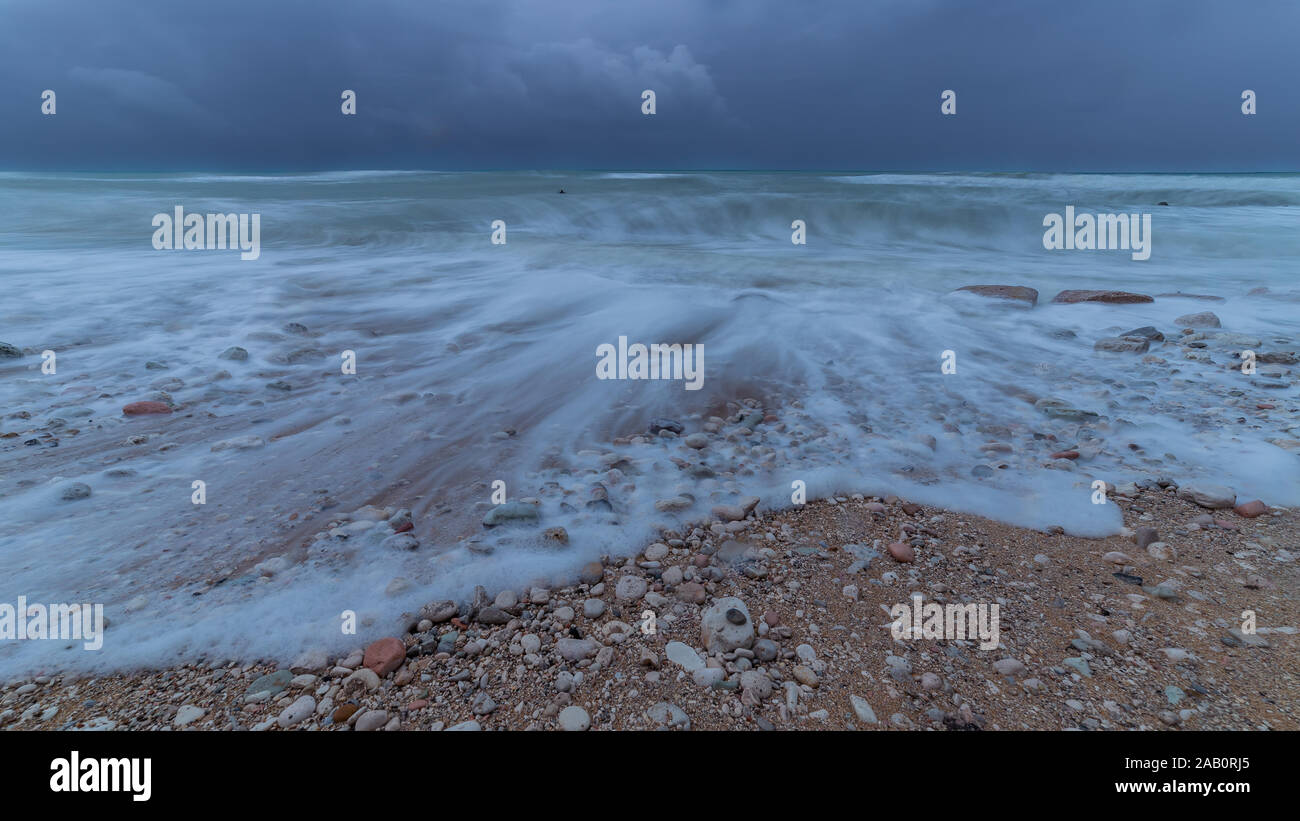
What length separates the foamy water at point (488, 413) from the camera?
101 inches

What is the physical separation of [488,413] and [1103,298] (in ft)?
26.9

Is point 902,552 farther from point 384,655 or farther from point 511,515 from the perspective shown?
point 384,655

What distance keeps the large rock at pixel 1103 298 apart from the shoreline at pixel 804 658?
6.08 meters

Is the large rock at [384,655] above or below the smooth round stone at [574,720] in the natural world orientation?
above

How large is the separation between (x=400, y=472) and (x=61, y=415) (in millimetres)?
2710

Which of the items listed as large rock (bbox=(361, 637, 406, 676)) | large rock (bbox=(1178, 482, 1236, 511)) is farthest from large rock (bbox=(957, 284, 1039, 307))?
large rock (bbox=(361, 637, 406, 676))

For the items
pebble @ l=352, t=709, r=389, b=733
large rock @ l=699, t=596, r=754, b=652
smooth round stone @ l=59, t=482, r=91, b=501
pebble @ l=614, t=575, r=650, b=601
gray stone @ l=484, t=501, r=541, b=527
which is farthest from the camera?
smooth round stone @ l=59, t=482, r=91, b=501

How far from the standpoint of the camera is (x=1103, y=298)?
767 centimetres

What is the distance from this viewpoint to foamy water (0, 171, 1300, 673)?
2.57 metres

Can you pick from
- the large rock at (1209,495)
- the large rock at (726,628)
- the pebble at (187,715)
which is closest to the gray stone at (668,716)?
the large rock at (726,628)

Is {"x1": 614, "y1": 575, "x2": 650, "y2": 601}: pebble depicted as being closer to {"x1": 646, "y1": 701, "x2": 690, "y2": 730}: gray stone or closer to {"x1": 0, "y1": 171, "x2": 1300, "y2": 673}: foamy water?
{"x1": 0, "y1": 171, "x2": 1300, "y2": 673}: foamy water

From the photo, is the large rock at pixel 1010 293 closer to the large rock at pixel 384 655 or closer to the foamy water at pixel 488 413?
the foamy water at pixel 488 413

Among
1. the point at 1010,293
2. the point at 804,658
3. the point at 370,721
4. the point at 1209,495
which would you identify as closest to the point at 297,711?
the point at 370,721

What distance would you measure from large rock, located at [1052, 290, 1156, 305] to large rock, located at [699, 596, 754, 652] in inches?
314
